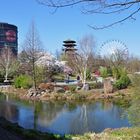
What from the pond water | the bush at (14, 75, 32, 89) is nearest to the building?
the bush at (14, 75, 32, 89)

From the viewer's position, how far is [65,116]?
2098 cm

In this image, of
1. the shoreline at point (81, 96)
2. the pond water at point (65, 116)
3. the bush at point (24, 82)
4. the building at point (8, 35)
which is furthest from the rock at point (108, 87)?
the building at point (8, 35)

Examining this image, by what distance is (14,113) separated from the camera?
21.8m

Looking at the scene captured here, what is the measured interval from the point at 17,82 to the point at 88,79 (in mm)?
11311

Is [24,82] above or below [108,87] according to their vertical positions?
above

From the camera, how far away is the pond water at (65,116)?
1711 centimetres

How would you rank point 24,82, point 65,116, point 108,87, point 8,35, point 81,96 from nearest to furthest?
1. point 65,116
2. point 81,96
3. point 108,87
4. point 24,82
5. point 8,35

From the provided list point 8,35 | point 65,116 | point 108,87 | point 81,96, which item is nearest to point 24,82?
point 81,96

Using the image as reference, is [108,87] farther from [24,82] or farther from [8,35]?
[8,35]

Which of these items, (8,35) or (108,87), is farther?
(8,35)

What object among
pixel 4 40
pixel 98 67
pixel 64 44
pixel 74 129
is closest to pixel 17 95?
pixel 74 129

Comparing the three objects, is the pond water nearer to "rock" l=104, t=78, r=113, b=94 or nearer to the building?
"rock" l=104, t=78, r=113, b=94

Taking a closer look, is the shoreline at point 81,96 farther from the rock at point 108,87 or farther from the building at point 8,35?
the building at point 8,35

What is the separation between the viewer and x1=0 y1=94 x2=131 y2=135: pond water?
17.1m
